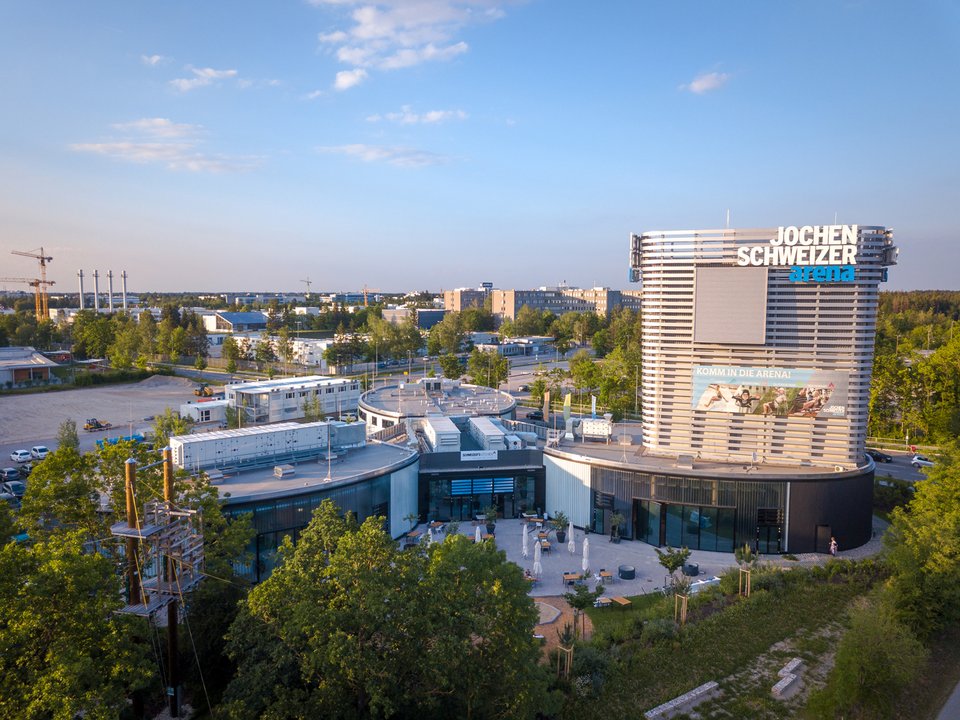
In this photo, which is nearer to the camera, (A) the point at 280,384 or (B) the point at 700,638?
(B) the point at 700,638

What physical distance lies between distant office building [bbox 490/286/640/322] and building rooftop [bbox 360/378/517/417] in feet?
363

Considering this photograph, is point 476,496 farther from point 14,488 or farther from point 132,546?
point 14,488

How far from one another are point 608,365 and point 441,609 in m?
58.2

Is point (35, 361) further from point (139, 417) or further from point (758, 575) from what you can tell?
point (758, 575)

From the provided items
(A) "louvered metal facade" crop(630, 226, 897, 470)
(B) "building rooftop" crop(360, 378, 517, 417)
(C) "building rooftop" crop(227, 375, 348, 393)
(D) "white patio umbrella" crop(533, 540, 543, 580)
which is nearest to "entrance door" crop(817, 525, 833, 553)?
(A) "louvered metal facade" crop(630, 226, 897, 470)

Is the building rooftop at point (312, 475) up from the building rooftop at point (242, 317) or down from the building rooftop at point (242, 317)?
down

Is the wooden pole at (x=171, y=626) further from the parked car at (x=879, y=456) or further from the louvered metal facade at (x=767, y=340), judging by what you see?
the parked car at (x=879, y=456)

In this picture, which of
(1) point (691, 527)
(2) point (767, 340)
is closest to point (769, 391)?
(2) point (767, 340)

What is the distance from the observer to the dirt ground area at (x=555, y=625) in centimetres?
2181

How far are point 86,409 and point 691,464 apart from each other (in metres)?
62.9

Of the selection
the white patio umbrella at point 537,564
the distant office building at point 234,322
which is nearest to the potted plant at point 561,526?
the white patio umbrella at point 537,564

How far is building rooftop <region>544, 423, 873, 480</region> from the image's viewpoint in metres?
30.7

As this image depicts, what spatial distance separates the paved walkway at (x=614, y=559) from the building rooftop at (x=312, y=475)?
4.63 m

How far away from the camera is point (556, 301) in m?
184
